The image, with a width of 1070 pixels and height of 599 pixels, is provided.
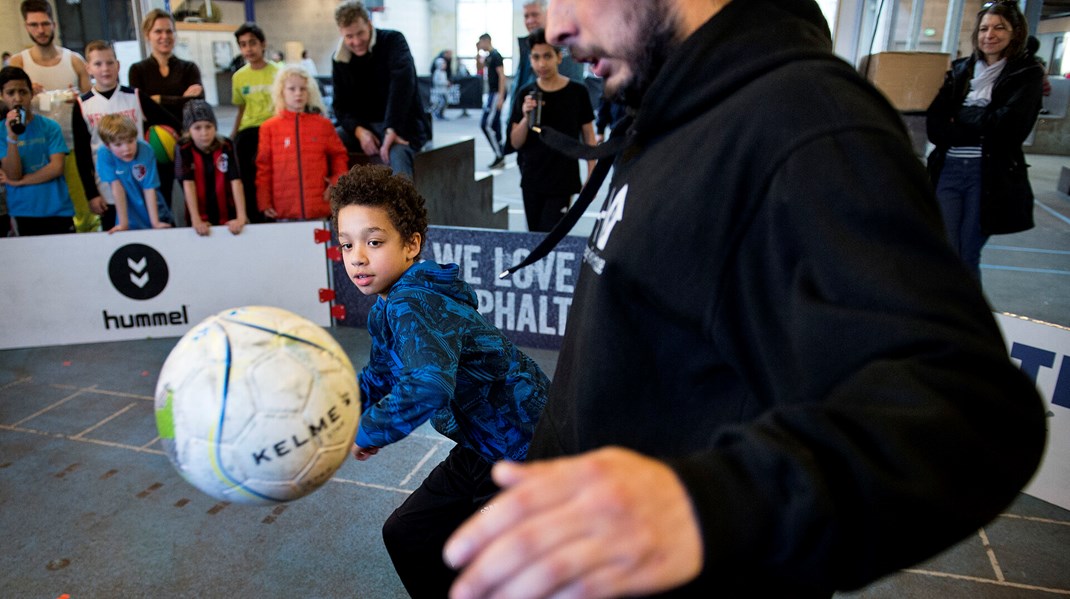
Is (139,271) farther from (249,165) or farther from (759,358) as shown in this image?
(759,358)

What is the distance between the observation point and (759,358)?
0.90 metres

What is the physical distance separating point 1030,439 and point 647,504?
0.39 m

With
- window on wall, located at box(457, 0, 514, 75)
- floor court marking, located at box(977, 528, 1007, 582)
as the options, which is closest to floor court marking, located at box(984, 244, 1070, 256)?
floor court marking, located at box(977, 528, 1007, 582)

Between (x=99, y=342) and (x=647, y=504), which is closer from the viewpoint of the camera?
(x=647, y=504)

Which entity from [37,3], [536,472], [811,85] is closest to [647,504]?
[536,472]

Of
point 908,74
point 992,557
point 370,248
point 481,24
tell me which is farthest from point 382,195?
point 481,24

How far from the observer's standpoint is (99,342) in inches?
220

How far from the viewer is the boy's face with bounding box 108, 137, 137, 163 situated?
223 inches

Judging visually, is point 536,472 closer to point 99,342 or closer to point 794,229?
point 794,229

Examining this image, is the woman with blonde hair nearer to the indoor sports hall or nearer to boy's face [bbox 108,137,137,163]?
the indoor sports hall

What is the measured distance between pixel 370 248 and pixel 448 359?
52 centimetres

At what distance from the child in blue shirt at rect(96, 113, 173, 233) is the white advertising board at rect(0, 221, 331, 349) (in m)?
0.32

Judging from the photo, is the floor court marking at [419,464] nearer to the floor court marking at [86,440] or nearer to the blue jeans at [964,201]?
the floor court marking at [86,440]

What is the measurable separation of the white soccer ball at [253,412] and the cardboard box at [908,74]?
6943 millimetres
